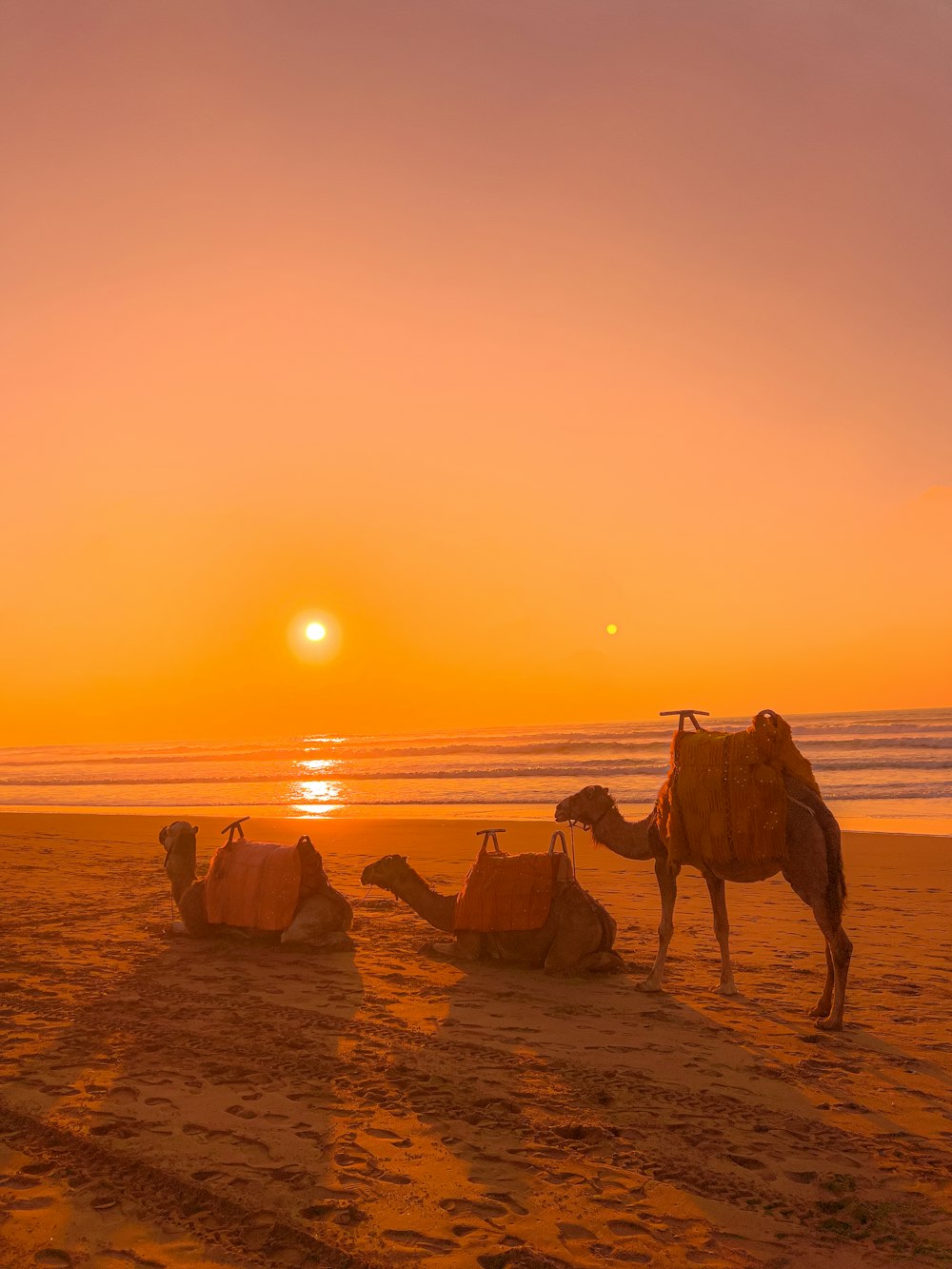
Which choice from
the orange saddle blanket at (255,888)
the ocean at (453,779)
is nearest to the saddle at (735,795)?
the orange saddle blanket at (255,888)

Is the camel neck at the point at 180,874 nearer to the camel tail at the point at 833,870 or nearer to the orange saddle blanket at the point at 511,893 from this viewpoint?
the orange saddle blanket at the point at 511,893

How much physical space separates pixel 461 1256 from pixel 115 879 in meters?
11.9

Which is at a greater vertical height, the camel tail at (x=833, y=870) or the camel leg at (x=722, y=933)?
the camel tail at (x=833, y=870)

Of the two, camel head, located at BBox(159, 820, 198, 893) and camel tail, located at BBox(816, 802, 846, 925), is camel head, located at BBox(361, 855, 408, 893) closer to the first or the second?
camel head, located at BBox(159, 820, 198, 893)

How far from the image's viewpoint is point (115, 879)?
14.5 m

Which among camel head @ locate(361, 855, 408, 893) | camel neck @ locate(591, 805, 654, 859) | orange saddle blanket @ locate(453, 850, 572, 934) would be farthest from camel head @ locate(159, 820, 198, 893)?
camel neck @ locate(591, 805, 654, 859)

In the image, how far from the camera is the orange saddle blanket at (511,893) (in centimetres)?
907

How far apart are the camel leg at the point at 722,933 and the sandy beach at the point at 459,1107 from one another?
0.62ft

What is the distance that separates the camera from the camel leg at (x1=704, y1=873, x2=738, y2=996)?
8.37 metres

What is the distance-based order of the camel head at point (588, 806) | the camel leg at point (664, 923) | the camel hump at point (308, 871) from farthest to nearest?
the camel hump at point (308, 871) < the camel head at point (588, 806) < the camel leg at point (664, 923)

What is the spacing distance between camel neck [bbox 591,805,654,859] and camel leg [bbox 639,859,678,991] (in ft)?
0.79

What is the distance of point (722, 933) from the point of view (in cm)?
861

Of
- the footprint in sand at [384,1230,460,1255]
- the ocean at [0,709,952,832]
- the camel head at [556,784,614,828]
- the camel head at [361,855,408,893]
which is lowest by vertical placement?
the ocean at [0,709,952,832]

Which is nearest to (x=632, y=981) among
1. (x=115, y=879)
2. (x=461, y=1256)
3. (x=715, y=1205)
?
(x=715, y=1205)
